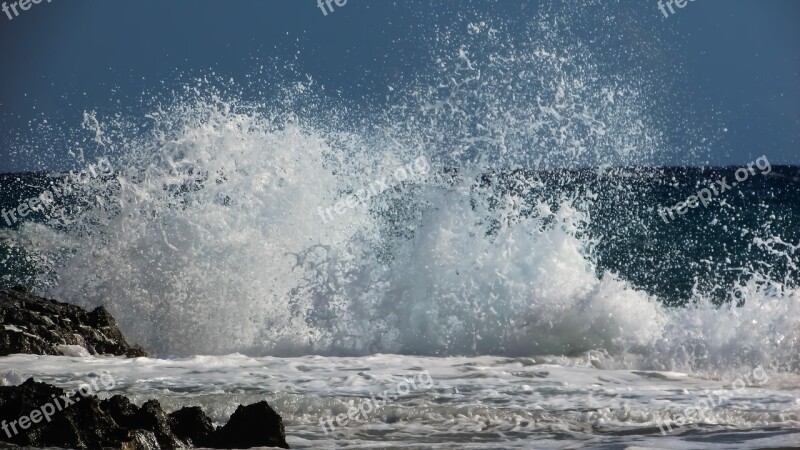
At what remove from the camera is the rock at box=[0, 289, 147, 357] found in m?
8.12

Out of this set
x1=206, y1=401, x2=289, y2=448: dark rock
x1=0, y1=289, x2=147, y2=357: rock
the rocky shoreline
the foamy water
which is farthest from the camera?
x1=0, y1=289, x2=147, y2=357: rock

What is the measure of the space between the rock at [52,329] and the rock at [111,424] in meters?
3.17

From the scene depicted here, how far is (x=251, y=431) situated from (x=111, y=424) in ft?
2.23

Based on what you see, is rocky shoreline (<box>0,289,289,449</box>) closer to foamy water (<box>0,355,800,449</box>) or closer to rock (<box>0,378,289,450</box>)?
rock (<box>0,378,289,450</box>)

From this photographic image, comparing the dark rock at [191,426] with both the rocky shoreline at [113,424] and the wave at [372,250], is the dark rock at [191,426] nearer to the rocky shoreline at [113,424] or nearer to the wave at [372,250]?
the rocky shoreline at [113,424]

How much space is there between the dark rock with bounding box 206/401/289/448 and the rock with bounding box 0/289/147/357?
3493 millimetres

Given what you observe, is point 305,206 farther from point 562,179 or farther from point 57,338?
point 57,338

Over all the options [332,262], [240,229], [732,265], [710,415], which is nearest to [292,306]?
[332,262]

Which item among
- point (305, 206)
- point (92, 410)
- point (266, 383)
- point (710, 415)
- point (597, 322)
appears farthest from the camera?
point (305, 206)

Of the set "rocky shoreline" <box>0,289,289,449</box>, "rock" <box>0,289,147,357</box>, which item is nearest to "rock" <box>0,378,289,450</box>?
"rocky shoreline" <box>0,289,289,449</box>

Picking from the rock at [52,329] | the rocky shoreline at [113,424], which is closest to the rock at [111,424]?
the rocky shoreline at [113,424]

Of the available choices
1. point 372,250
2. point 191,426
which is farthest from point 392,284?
point 191,426

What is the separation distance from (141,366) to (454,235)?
386 cm

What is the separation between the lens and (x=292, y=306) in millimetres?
10031
